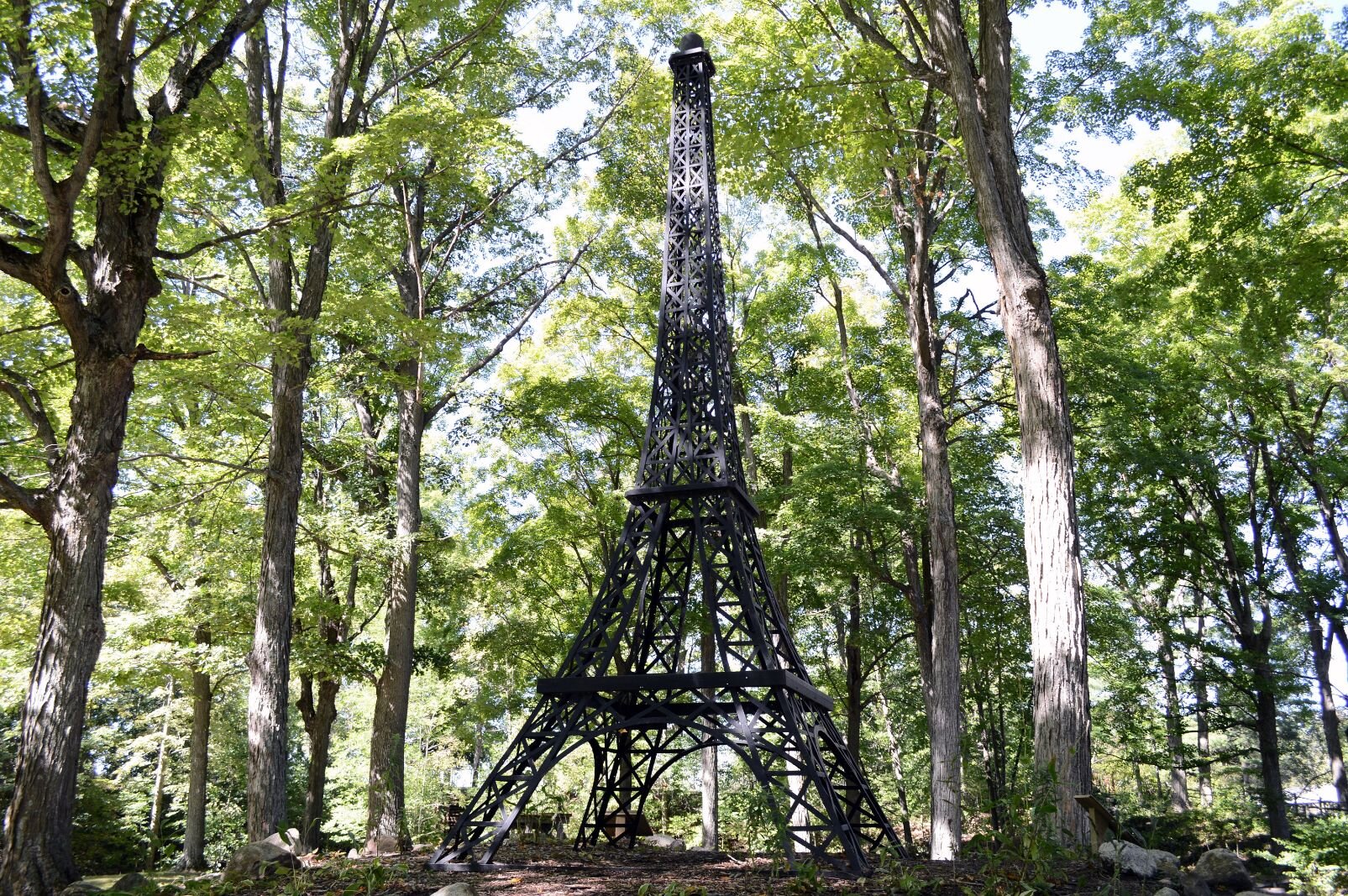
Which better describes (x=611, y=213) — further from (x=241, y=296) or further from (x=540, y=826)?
(x=540, y=826)

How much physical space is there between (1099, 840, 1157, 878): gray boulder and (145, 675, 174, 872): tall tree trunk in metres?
19.9

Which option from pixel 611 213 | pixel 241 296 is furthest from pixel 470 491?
pixel 241 296

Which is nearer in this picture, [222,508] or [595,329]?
[222,508]

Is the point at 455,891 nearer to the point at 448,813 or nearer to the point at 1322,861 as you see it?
the point at 1322,861

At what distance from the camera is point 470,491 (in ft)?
76.2

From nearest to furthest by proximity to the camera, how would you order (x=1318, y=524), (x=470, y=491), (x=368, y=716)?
(x=1318, y=524), (x=470, y=491), (x=368, y=716)

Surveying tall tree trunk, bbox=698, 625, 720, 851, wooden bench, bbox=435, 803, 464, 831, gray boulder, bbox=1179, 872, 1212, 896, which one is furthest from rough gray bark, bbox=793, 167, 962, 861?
wooden bench, bbox=435, 803, 464, 831

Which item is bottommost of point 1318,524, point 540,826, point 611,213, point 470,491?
point 540,826

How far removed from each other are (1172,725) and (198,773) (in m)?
20.9

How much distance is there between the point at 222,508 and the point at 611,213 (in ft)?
30.6

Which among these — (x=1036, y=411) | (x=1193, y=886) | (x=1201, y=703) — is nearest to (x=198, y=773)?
(x=1036, y=411)

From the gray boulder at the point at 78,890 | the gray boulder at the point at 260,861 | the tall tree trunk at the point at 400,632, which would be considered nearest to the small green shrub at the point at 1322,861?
the gray boulder at the point at 260,861

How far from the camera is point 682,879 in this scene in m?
6.40

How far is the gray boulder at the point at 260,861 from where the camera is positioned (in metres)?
6.77
